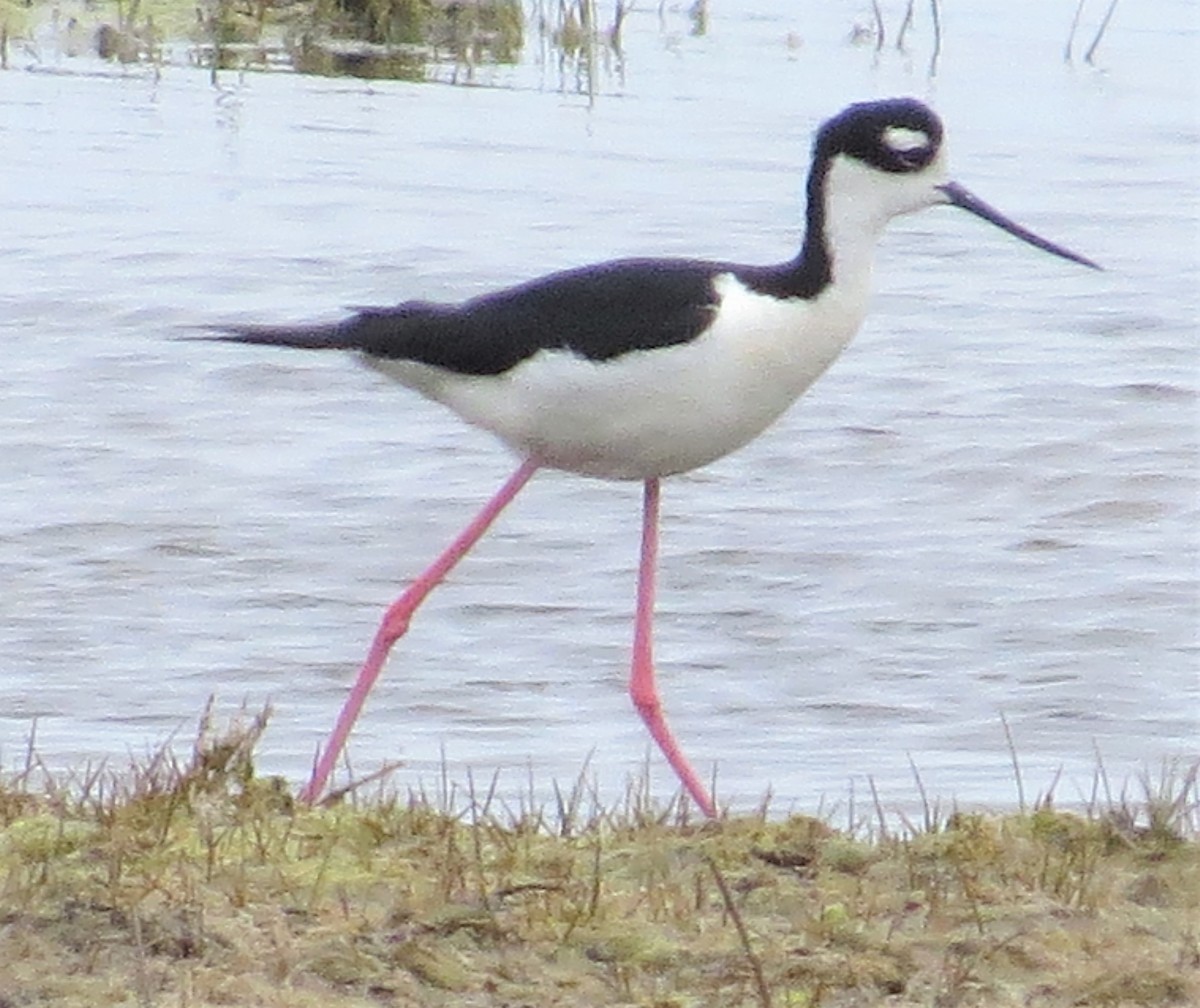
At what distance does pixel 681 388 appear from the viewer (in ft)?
18.7

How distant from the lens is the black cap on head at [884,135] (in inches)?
232

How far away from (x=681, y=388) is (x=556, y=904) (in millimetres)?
1499

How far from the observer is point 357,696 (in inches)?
247

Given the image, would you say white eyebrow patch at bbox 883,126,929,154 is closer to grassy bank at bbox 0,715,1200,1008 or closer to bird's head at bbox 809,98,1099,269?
bird's head at bbox 809,98,1099,269

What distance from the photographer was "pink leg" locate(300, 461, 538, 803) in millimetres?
6098

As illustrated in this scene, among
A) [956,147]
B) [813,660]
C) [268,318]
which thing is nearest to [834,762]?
[813,660]

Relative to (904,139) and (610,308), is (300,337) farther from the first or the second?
(904,139)

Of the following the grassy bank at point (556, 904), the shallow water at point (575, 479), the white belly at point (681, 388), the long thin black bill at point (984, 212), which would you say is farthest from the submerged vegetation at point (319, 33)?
the grassy bank at point (556, 904)

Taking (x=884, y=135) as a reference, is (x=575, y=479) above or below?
below

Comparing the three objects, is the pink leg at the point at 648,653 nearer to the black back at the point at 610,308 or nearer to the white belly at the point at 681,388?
the white belly at the point at 681,388

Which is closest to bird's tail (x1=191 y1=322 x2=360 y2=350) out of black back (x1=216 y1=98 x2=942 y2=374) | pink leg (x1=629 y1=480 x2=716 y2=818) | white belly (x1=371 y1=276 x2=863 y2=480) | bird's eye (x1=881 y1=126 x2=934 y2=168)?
black back (x1=216 y1=98 x2=942 y2=374)

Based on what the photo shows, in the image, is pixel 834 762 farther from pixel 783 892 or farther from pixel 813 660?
pixel 783 892

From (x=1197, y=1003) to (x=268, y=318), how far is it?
279 inches

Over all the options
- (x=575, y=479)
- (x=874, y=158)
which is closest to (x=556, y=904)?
(x=874, y=158)
